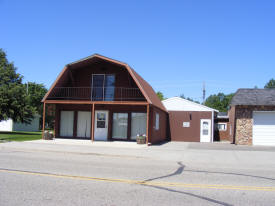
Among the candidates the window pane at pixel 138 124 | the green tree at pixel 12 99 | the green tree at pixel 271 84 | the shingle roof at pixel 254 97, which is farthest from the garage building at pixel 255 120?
the green tree at pixel 271 84

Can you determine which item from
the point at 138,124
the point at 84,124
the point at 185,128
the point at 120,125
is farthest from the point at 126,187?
the point at 185,128

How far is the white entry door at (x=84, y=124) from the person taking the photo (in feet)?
68.4

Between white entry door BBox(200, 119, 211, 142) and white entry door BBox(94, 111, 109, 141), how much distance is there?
9.31 meters

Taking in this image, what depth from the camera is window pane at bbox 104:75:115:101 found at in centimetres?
2010

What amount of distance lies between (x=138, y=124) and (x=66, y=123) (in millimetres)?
5567

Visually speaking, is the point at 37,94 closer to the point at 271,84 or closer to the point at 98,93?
the point at 98,93

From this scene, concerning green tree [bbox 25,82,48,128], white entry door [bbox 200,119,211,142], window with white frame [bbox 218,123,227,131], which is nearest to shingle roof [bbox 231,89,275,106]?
white entry door [bbox 200,119,211,142]

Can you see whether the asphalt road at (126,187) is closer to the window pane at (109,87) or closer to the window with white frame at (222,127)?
the window pane at (109,87)

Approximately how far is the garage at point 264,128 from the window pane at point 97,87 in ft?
36.7

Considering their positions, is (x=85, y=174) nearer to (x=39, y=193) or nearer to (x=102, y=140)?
(x=39, y=193)

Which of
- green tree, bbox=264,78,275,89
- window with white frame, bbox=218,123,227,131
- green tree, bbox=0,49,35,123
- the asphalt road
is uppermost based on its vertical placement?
green tree, bbox=264,78,275,89

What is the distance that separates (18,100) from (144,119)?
1299cm

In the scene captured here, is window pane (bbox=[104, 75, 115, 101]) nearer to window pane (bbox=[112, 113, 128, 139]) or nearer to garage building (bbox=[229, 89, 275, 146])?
window pane (bbox=[112, 113, 128, 139])

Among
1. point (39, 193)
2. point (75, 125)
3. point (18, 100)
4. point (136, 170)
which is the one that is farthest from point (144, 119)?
point (39, 193)
